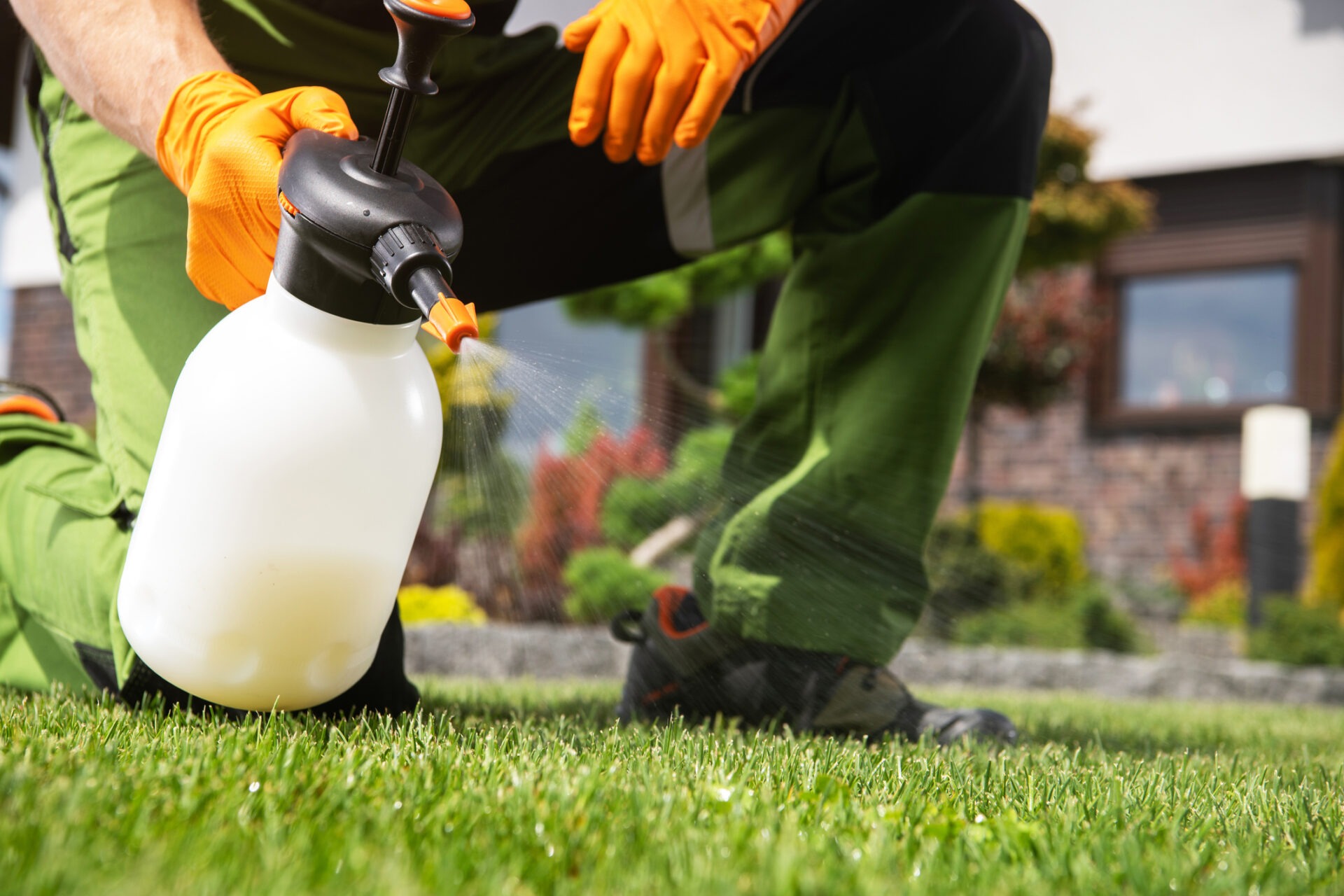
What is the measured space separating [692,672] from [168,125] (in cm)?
113

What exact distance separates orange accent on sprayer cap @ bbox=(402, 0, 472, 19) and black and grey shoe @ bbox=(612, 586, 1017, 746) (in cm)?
109

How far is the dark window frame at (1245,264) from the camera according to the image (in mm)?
8070

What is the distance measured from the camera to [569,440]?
6.67 m

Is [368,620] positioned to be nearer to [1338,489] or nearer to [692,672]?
[692,672]

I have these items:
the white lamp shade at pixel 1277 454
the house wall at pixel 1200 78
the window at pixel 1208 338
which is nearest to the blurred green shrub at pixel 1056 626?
the white lamp shade at pixel 1277 454

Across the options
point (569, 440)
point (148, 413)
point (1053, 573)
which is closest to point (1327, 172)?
point (1053, 573)

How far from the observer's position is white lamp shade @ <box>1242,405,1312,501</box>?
20.4 feet

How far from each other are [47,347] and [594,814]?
8.34 metres

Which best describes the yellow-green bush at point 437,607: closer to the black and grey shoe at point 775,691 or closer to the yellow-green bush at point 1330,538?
the black and grey shoe at point 775,691

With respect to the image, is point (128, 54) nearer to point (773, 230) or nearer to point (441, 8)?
point (441, 8)

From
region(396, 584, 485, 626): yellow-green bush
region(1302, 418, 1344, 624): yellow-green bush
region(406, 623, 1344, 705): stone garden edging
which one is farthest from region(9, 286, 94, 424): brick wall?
region(1302, 418, 1344, 624): yellow-green bush

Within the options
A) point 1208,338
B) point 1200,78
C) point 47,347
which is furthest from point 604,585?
point 1200,78

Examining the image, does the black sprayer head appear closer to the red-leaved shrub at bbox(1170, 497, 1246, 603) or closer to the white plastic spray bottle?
the white plastic spray bottle

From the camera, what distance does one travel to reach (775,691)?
1859mm
